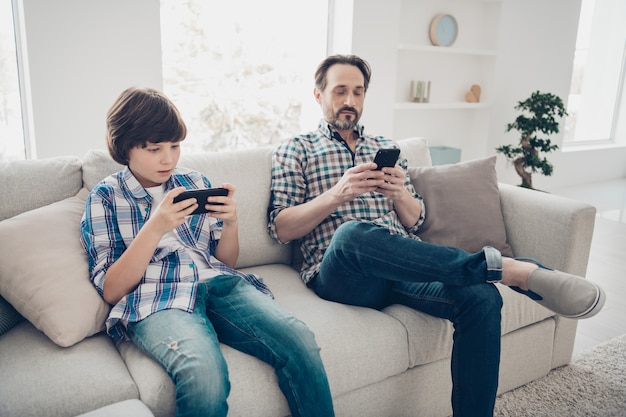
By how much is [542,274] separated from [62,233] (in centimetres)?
132

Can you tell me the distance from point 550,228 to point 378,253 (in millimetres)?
822

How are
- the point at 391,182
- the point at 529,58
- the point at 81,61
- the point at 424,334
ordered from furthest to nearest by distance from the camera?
the point at 529,58, the point at 81,61, the point at 391,182, the point at 424,334

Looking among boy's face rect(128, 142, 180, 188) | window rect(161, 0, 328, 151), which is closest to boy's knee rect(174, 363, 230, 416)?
boy's face rect(128, 142, 180, 188)

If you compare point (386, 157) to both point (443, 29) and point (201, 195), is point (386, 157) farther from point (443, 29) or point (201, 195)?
point (443, 29)

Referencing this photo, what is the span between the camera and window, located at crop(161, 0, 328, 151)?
349 centimetres

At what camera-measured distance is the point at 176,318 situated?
1321mm

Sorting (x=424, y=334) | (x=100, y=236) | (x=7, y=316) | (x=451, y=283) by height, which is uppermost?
(x=100, y=236)

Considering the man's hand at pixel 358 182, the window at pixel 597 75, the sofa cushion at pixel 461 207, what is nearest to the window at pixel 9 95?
the man's hand at pixel 358 182

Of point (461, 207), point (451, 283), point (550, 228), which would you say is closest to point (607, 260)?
point (550, 228)

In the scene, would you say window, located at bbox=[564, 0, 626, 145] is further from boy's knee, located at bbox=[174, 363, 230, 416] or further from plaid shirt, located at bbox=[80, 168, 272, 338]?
boy's knee, located at bbox=[174, 363, 230, 416]

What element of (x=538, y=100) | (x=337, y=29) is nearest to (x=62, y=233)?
(x=337, y=29)

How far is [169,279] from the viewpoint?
1442 millimetres

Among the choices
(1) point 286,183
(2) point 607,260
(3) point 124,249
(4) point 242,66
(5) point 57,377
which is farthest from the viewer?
(4) point 242,66

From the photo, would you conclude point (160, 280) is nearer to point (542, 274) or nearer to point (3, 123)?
point (542, 274)
